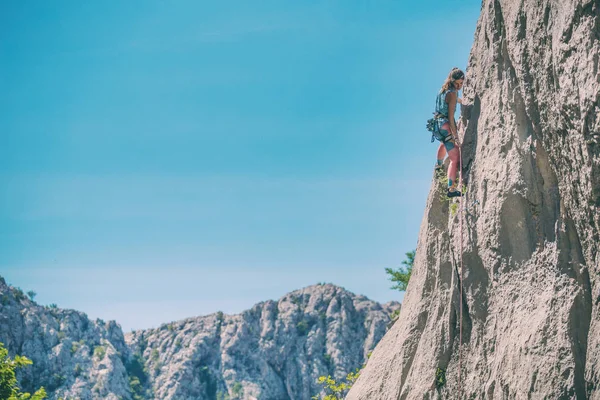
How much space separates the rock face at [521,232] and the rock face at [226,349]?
137m

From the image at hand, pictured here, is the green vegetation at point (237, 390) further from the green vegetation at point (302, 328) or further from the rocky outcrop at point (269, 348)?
the green vegetation at point (302, 328)

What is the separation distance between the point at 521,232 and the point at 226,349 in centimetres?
15838

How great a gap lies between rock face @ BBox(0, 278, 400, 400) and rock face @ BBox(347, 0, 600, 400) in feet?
449

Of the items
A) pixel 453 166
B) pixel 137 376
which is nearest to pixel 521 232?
pixel 453 166

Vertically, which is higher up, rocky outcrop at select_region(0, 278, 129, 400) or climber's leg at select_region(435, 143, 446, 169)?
rocky outcrop at select_region(0, 278, 129, 400)

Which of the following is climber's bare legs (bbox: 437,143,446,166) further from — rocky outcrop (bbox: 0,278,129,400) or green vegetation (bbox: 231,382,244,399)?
green vegetation (bbox: 231,382,244,399)

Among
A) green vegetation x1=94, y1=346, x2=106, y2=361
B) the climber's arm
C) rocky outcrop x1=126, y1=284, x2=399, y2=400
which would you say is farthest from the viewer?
rocky outcrop x1=126, y1=284, x2=399, y2=400

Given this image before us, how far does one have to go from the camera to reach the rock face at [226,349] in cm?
14350

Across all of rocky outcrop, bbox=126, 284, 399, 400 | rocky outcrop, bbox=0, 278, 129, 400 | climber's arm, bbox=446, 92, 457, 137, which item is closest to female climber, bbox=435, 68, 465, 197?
climber's arm, bbox=446, 92, 457, 137

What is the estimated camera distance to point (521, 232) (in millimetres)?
10523

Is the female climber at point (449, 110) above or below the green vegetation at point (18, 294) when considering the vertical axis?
below

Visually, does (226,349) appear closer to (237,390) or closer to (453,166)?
(237,390)

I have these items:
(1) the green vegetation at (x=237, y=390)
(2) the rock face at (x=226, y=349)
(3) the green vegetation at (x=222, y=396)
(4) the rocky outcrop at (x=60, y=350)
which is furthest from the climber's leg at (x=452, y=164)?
(3) the green vegetation at (x=222, y=396)

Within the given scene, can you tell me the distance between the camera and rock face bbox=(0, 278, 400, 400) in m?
144
